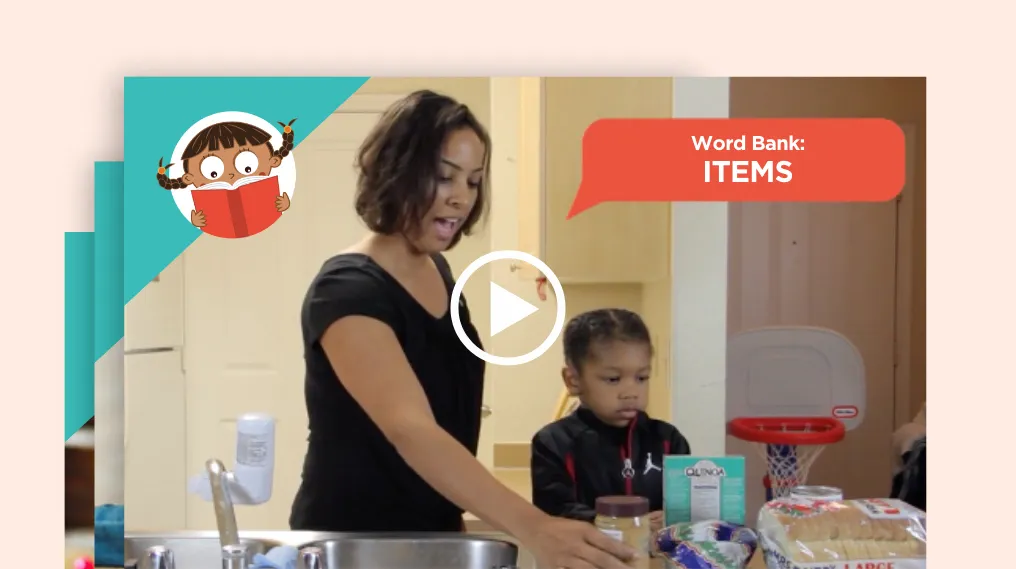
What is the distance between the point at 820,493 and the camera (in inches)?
55.0

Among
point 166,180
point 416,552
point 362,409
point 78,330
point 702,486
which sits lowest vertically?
point 416,552

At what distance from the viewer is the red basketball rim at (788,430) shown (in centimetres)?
140

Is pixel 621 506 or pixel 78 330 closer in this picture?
pixel 621 506

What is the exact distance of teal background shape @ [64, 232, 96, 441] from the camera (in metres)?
1.48

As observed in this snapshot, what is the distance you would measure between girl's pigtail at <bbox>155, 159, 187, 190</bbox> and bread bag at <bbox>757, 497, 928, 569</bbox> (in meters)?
0.97

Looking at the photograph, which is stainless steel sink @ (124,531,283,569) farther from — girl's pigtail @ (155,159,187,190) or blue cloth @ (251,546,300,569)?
girl's pigtail @ (155,159,187,190)

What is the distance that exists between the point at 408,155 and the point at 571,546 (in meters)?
0.60

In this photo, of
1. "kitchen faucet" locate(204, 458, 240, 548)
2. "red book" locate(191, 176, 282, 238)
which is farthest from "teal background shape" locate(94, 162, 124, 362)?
"kitchen faucet" locate(204, 458, 240, 548)

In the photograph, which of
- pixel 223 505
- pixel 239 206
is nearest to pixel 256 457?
pixel 223 505

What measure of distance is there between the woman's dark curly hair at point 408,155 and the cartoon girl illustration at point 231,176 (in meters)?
0.12

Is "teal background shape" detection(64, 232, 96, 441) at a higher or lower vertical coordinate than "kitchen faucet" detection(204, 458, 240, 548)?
Result: higher

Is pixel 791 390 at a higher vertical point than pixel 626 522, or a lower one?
higher

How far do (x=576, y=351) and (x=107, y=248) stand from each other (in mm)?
721

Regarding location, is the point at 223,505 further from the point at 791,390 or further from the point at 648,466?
the point at 791,390
